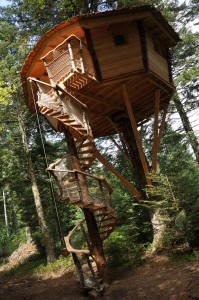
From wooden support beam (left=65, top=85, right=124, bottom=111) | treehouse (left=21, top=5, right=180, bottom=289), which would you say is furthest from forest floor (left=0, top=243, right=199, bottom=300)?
wooden support beam (left=65, top=85, right=124, bottom=111)

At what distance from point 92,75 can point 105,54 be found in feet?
3.67

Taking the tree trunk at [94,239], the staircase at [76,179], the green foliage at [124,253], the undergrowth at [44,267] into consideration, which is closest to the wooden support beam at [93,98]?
the staircase at [76,179]

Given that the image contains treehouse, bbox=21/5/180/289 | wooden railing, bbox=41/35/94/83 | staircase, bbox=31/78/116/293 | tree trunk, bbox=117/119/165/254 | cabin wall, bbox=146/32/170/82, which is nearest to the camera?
staircase, bbox=31/78/116/293

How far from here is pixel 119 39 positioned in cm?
1282

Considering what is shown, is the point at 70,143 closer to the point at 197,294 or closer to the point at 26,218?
the point at 197,294

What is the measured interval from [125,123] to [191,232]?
23.6 ft

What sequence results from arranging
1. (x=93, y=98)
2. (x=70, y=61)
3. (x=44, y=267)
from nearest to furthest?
(x=70, y=61), (x=93, y=98), (x=44, y=267)

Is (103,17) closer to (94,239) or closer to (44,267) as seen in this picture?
(94,239)

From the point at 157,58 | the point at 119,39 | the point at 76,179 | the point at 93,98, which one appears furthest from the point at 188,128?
the point at 76,179

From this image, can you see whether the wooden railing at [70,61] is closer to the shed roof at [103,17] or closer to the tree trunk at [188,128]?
the shed roof at [103,17]

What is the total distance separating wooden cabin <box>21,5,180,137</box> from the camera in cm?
1187

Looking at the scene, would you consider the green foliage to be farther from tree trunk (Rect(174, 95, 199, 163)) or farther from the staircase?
tree trunk (Rect(174, 95, 199, 163))

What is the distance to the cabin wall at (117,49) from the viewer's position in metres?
12.3

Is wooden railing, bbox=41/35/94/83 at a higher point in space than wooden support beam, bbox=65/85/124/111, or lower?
higher
